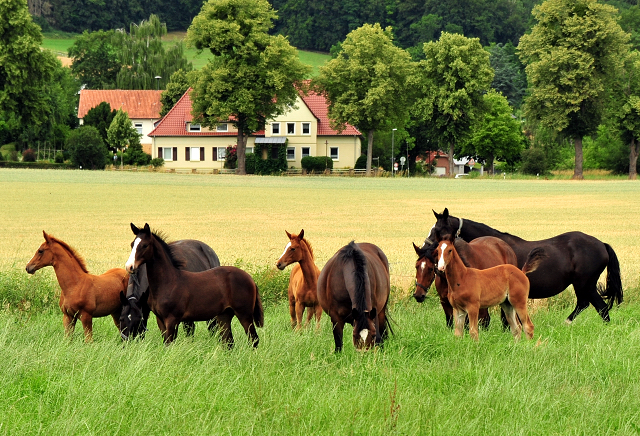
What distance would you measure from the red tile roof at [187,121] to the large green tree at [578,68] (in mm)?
23638

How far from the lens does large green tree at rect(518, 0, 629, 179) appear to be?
8606cm

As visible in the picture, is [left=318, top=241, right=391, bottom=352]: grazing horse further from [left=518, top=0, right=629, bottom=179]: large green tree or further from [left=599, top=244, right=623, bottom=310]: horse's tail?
[left=518, top=0, right=629, bottom=179]: large green tree

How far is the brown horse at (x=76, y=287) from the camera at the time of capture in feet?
30.8

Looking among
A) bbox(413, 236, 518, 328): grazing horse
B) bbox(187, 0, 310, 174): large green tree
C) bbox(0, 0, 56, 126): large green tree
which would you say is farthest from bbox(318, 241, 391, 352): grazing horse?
bbox(0, 0, 56, 126): large green tree

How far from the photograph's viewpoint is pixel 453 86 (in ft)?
307

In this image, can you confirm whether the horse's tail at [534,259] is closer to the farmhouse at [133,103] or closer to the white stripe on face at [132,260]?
the white stripe on face at [132,260]

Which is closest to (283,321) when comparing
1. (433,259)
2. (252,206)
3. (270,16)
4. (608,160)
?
(433,259)

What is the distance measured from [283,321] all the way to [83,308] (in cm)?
306

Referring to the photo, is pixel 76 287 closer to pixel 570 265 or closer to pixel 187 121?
pixel 570 265

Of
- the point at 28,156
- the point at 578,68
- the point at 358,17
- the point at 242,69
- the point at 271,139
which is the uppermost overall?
the point at 358,17

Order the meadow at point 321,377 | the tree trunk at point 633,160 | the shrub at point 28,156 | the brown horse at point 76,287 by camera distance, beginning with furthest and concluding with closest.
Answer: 1. the shrub at point 28,156
2. the tree trunk at point 633,160
3. the brown horse at point 76,287
4. the meadow at point 321,377

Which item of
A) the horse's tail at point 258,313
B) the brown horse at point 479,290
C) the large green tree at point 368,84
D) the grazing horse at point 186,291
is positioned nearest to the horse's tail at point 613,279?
the brown horse at point 479,290

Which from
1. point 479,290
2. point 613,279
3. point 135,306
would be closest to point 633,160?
point 613,279

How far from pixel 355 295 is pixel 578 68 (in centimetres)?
8379
